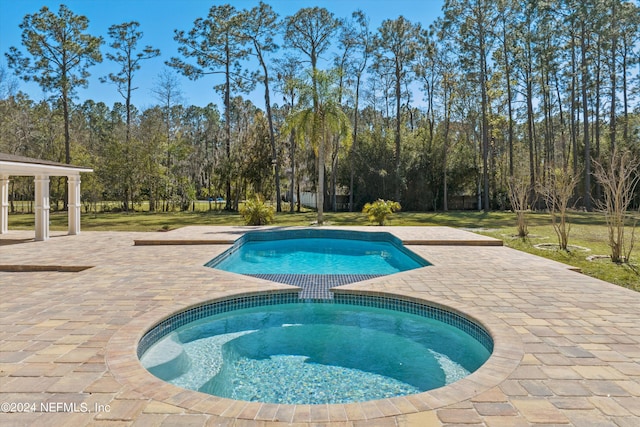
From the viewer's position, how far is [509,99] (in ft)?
76.3

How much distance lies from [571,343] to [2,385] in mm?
4132

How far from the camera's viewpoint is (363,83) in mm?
24516

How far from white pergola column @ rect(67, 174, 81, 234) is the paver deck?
15.4 ft

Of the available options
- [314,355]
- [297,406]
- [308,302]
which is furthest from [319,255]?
[297,406]

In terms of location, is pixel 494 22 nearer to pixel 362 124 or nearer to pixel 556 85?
pixel 556 85

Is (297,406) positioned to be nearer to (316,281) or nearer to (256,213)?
(316,281)

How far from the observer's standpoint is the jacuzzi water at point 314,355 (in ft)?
9.97

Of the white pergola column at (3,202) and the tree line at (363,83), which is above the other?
the tree line at (363,83)

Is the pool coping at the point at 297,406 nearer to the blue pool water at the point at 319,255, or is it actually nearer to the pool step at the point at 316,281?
the pool step at the point at 316,281

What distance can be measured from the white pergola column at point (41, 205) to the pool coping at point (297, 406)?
8343mm

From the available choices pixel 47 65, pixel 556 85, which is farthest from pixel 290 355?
pixel 556 85

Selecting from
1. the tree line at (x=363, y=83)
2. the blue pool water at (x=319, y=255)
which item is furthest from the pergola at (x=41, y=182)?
the tree line at (x=363, y=83)

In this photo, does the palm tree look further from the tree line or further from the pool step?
the pool step

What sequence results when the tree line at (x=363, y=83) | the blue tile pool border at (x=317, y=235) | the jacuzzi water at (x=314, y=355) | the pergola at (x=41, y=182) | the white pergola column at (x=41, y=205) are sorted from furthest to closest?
the tree line at (x=363, y=83) → the blue tile pool border at (x=317, y=235) → the white pergola column at (x=41, y=205) → the pergola at (x=41, y=182) → the jacuzzi water at (x=314, y=355)
